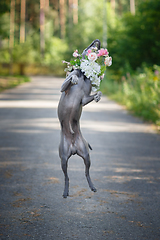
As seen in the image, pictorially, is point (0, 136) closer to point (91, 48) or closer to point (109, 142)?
point (109, 142)

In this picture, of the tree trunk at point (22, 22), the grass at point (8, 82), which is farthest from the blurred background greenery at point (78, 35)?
the grass at point (8, 82)

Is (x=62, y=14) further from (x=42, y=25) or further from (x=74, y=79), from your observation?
(x=74, y=79)

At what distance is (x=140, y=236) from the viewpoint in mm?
4129

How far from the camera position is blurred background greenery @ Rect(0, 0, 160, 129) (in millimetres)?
23781

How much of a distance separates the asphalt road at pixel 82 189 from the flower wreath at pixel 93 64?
1.66 meters

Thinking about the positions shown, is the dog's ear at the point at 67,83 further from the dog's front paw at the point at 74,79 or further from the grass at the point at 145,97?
the grass at the point at 145,97

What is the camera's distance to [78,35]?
6781 cm

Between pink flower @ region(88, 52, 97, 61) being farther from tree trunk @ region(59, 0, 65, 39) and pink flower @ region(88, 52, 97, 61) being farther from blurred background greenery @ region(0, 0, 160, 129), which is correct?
tree trunk @ region(59, 0, 65, 39)

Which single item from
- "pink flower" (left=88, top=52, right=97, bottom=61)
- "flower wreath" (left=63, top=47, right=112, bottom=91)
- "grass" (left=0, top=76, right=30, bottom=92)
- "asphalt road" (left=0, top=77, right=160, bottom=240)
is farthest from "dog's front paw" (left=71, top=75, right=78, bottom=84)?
"grass" (left=0, top=76, right=30, bottom=92)

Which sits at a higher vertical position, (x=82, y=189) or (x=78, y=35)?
(x=78, y=35)

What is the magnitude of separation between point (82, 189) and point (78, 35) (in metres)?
64.1

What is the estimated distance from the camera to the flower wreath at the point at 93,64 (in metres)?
4.52

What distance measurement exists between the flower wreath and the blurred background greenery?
1159 centimetres

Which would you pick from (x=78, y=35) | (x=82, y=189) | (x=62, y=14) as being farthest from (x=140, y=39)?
(x=62, y=14)
